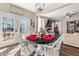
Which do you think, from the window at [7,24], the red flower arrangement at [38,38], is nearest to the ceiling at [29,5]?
the window at [7,24]

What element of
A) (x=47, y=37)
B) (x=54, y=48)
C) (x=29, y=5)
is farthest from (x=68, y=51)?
(x=29, y=5)

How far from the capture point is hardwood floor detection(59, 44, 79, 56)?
6.29ft

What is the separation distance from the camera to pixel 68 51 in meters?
2.01

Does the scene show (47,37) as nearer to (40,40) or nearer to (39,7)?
(40,40)

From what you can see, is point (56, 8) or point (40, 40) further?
point (56, 8)

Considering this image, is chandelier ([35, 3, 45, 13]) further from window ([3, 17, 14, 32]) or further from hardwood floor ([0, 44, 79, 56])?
hardwood floor ([0, 44, 79, 56])

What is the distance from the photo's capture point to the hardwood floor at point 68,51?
1.92 m

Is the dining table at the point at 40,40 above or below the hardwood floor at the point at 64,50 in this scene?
above

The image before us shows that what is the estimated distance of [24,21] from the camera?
2.05 metres

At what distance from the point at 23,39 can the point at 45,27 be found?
58cm

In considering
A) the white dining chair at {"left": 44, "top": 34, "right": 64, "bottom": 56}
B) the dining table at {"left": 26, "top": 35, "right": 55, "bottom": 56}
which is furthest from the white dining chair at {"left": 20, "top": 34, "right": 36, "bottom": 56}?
the white dining chair at {"left": 44, "top": 34, "right": 64, "bottom": 56}

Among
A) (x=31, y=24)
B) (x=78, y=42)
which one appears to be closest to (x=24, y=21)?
(x=31, y=24)

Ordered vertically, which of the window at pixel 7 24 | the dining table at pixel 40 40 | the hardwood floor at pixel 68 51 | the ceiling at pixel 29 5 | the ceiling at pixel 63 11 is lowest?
the hardwood floor at pixel 68 51

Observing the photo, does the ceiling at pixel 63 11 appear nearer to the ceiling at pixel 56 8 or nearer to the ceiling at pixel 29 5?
the ceiling at pixel 56 8
